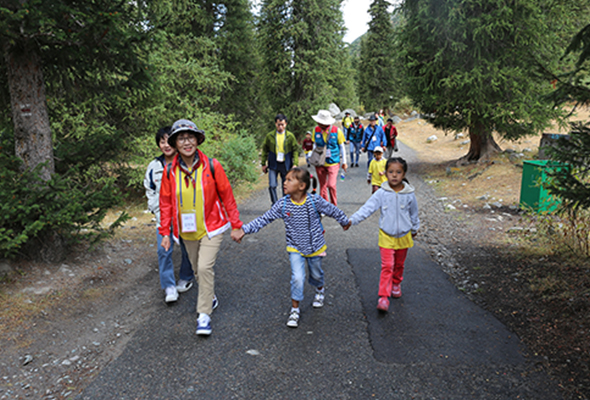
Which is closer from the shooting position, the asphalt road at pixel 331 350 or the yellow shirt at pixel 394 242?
the asphalt road at pixel 331 350

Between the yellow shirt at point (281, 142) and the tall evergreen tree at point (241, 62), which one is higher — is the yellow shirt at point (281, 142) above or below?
below

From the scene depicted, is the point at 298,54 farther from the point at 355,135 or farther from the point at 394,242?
the point at 394,242

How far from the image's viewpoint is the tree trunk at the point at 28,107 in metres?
5.30

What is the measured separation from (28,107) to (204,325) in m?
3.76

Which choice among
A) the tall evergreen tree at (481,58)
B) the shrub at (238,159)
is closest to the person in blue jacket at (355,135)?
→ the tall evergreen tree at (481,58)

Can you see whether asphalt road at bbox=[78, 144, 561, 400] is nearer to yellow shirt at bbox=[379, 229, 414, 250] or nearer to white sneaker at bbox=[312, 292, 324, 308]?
white sneaker at bbox=[312, 292, 324, 308]

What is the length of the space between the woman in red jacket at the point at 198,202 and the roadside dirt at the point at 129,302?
987mm

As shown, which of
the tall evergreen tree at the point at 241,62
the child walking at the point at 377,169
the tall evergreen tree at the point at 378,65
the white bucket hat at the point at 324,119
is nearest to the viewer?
the white bucket hat at the point at 324,119

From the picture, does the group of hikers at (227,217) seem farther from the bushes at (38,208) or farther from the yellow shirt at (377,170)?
the yellow shirt at (377,170)

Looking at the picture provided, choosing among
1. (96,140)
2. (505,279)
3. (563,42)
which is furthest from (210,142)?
(563,42)

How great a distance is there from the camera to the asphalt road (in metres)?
3.31

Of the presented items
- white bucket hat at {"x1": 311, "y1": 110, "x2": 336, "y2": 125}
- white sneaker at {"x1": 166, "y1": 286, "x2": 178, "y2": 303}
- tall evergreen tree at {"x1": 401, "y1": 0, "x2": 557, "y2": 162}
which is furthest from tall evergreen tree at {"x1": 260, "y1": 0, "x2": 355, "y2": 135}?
white sneaker at {"x1": 166, "y1": 286, "x2": 178, "y2": 303}

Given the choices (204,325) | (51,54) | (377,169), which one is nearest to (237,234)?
(204,325)

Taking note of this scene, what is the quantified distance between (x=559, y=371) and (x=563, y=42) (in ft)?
46.2
